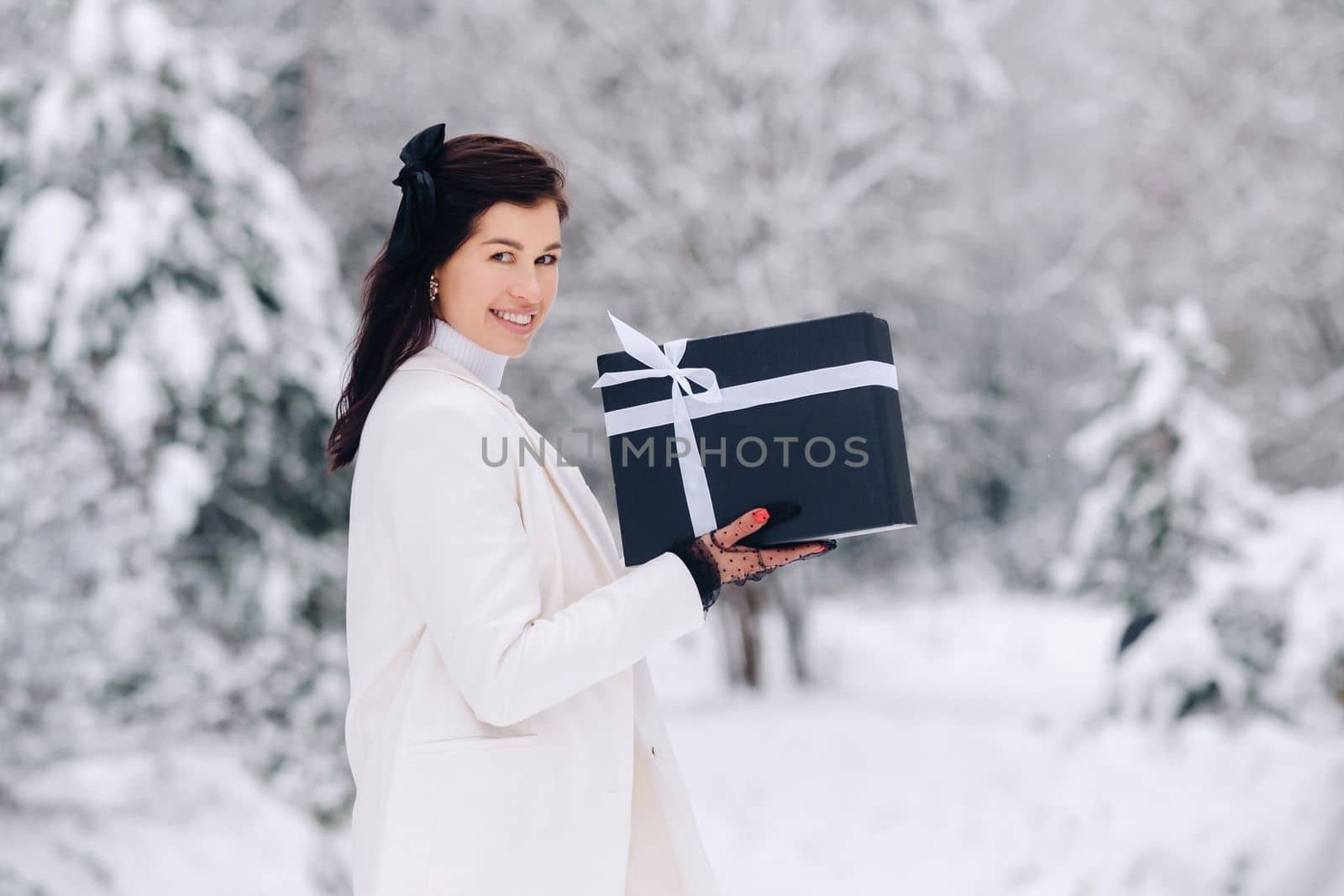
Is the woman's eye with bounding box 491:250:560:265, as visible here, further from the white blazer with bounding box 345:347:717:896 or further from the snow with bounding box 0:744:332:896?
the snow with bounding box 0:744:332:896

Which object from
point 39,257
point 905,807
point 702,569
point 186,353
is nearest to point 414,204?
point 702,569

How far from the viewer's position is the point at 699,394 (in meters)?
1.61

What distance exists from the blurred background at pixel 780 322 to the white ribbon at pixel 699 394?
2370mm

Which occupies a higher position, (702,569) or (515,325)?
(515,325)

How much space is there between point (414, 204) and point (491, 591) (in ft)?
1.73

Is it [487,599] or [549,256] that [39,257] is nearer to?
[549,256]

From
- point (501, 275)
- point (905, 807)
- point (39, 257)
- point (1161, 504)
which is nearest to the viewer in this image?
point (501, 275)

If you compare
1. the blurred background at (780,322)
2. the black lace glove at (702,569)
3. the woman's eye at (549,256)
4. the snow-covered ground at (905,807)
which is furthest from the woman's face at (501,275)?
the blurred background at (780,322)

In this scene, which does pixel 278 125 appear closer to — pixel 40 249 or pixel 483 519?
pixel 40 249

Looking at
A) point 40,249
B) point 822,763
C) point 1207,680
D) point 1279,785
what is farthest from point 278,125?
point 1279,785

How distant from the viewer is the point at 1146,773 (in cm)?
574

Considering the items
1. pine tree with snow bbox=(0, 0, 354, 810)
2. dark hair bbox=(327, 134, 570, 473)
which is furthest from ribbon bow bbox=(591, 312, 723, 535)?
pine tree with snow bbox=(0, 0, 354, 810)

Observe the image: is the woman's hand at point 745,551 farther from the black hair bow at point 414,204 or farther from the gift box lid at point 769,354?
the black hair bow at point 414,204

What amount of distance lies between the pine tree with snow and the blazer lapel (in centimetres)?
368
